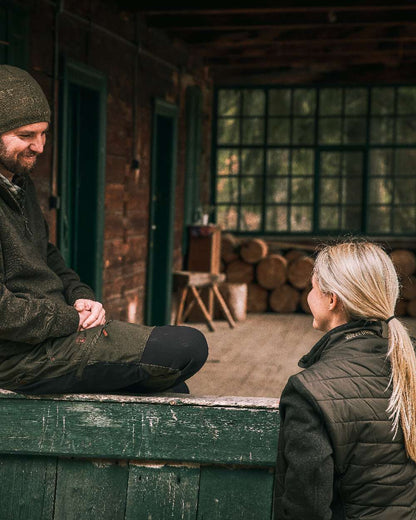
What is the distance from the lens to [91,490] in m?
2.17

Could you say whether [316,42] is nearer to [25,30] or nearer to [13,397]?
[25,30]

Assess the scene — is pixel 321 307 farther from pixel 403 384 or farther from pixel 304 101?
pixel 304 101

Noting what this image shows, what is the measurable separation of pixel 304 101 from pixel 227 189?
1506 mm

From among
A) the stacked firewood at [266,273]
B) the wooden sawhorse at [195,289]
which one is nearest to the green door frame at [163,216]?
the wooden sawhorse at [195,289]

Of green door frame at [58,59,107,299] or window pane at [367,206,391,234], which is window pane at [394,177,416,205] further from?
green door frame at [58,59,107,299]

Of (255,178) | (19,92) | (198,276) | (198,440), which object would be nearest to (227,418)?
(198,440)

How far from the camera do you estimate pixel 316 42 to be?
910 cm

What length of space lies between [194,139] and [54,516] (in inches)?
320

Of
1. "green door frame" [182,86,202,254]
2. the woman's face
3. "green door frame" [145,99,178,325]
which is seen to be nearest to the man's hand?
the woman's face

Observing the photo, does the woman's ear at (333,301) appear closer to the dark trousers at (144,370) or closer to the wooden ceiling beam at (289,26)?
the dark trousers at (144,370)

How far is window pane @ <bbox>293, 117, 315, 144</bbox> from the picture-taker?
11.2 meters

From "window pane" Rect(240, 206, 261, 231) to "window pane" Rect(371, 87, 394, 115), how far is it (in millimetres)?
Result: 1962

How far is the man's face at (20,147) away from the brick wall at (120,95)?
290 cm

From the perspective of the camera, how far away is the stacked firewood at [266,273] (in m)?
10.1
